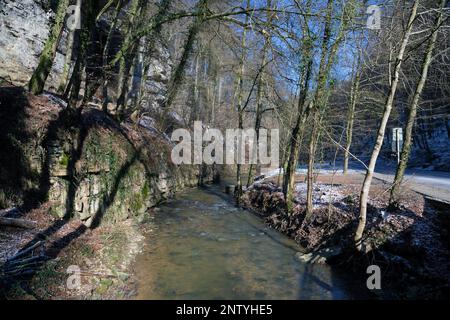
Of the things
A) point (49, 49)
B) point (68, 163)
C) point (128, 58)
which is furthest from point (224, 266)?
point (128, 58)

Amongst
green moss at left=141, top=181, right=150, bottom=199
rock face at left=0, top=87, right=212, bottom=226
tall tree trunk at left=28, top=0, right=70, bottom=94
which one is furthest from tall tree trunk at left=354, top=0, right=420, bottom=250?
tall tree trunk at left=28, top=0, right=70, bottom=94

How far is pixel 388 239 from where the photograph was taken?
6.93 meters

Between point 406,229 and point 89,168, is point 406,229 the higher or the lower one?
the lower one

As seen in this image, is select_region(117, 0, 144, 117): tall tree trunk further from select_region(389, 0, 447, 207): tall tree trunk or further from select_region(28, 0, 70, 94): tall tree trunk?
select_region(389, 0, 447, 207): tall tree trunk

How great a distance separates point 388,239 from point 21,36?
16.6m

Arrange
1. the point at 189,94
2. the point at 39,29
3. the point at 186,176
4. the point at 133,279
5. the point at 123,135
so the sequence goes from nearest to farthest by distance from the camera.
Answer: the point at 133,279, the point at 123,135, the point at 39,29, the point at 186,176, the point at 189,94

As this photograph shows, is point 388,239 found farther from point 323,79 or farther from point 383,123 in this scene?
point 323,79

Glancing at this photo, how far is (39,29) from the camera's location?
1382cm

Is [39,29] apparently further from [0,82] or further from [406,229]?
[406,229]

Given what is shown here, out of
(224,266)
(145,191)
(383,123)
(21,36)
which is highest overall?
(21,36)

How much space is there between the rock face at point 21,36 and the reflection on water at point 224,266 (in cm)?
896

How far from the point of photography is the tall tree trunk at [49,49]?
8875 mm

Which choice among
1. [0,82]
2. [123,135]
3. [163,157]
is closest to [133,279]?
[123,135]

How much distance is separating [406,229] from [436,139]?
31067 mm
